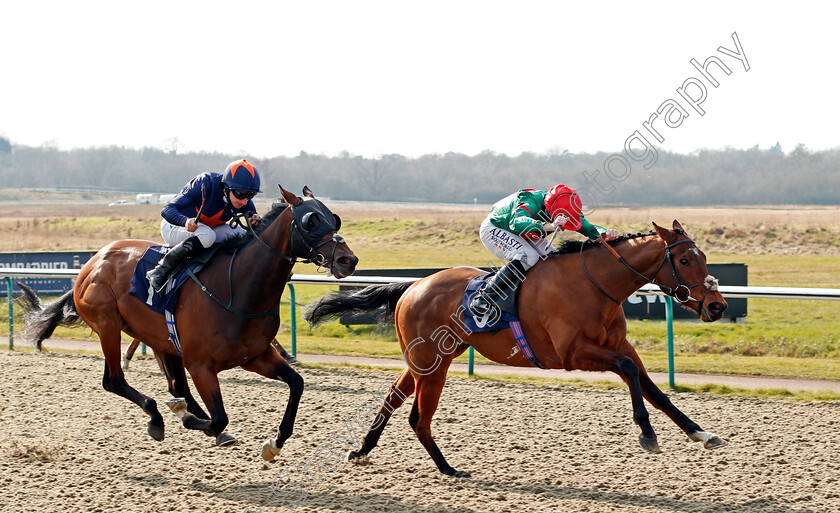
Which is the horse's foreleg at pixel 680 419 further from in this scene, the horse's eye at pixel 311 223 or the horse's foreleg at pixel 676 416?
the horse's eye at pixel 311 223

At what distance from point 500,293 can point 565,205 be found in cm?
65

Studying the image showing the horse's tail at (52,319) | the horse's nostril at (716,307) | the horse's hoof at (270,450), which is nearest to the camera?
the horse's nostril at (716,307)

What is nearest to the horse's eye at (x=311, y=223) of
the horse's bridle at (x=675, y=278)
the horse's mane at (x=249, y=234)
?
the horse's mane at (x=249, y=234)

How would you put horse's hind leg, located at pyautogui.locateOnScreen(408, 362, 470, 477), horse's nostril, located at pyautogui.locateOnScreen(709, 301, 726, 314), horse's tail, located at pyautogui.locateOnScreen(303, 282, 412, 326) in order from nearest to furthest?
horse's nostril, located at pyautogui.locateOnScreen(709, 301, 726, 314) → horse's hind leg, located at pyautogui.locateOnScreen(408, 362, 470, 477) → horse's tail, located at pyautogui.locateOnScreen(303, 282, 412, 326)

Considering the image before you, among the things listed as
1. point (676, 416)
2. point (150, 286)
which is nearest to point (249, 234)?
point (150, 286)

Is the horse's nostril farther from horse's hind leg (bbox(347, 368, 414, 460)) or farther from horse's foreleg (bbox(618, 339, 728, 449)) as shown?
horse's hind leg (bbox(347, 368, 414, 460))

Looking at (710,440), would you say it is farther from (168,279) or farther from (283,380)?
(168,279)

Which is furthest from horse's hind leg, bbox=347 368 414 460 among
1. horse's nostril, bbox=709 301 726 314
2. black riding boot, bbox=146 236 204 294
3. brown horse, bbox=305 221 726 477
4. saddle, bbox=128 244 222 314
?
horse's nostril, bbox=709 301 726 314

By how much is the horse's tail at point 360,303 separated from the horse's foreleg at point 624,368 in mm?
1542

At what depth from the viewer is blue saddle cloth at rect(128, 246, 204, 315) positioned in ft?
16.5

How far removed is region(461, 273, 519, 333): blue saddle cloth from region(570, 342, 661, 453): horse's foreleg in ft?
1.61

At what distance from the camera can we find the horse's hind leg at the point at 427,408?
484cm

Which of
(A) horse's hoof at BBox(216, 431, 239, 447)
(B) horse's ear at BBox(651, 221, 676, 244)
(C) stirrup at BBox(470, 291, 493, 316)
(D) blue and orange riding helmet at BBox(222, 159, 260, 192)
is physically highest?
(D) blue and orange riding helmet at BBox(222, 159, 260, 192)

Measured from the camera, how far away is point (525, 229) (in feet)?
16.4
